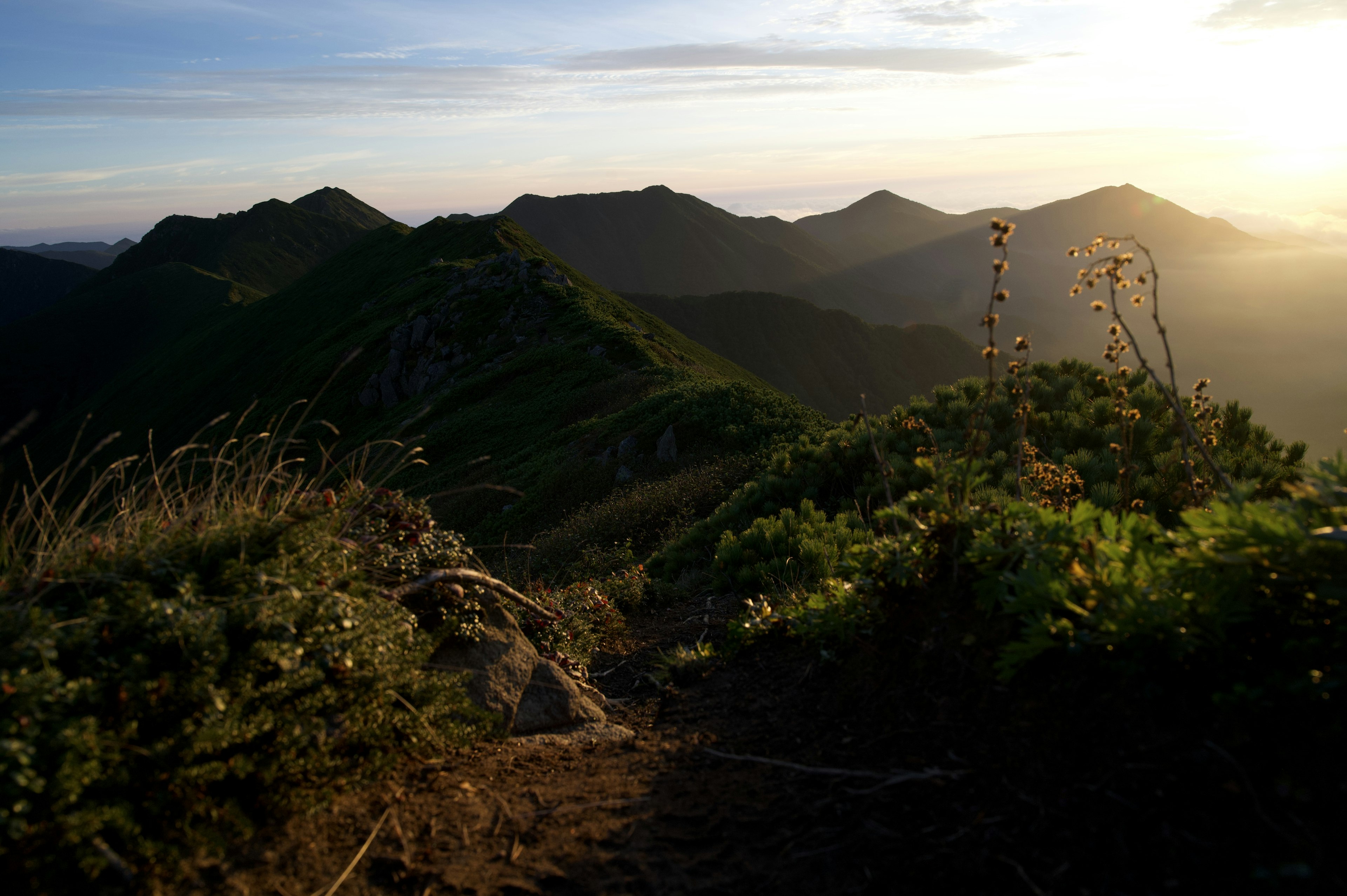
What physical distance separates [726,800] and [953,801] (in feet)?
2.62

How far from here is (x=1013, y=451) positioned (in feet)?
23.6

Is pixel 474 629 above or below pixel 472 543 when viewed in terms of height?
above

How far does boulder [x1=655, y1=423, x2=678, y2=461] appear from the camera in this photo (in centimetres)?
1423

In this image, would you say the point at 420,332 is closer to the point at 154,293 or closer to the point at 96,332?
the point at 96,332

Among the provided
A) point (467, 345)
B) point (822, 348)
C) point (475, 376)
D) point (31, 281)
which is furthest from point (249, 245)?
point (475, 376)

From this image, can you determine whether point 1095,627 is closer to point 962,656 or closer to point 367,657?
point 962,656

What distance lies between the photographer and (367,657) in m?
2.61

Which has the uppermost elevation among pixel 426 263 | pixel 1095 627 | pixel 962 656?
pixel 426 263

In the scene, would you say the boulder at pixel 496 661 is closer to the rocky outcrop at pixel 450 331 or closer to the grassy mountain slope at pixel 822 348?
the rocky outcrop at pixel 450 331

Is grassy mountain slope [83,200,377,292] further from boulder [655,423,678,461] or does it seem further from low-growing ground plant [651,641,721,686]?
low-growing ground plant [651,641,721,686]

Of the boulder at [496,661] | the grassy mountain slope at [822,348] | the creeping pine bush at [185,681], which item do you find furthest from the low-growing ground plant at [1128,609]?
the grassy mountain slope at [822,348]

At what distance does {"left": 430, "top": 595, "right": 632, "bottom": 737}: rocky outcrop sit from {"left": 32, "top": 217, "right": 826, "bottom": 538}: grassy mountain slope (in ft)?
4.25

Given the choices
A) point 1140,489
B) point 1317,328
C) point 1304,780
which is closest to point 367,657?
point 1304,780

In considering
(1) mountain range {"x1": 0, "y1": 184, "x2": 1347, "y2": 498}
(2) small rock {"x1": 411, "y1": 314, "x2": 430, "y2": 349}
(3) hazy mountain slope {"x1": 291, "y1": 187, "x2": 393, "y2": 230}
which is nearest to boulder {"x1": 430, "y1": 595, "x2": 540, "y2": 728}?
(1) mountain range {"x1": 0, "y1": 184, "x2": 1347, "y2": 498}
